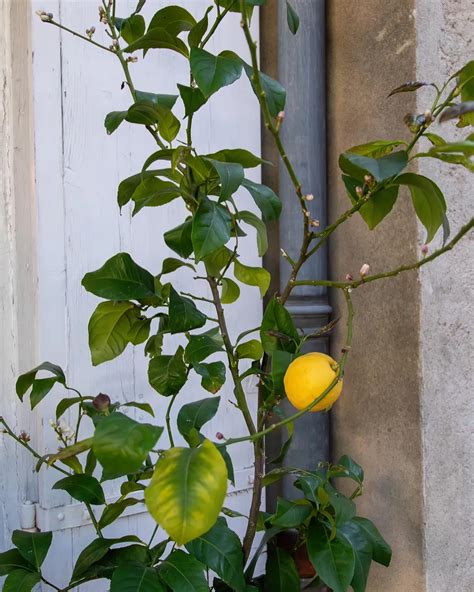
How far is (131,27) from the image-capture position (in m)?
0.94

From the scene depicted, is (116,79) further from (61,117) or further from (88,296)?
(88,296)

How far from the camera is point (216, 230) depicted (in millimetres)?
796

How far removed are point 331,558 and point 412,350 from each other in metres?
0.51

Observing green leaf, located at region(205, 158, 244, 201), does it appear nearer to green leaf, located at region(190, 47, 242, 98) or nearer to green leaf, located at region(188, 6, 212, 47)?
green leaf, located at region(190, 47, 242, 98)

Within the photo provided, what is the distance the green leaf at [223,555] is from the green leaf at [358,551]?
0.15 metres

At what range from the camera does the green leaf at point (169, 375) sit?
3.12ft

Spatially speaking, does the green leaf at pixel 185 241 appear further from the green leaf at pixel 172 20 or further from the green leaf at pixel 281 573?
the green leaf at pixel 281 573

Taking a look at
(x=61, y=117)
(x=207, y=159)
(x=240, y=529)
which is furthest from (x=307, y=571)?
(x=61, y=117)

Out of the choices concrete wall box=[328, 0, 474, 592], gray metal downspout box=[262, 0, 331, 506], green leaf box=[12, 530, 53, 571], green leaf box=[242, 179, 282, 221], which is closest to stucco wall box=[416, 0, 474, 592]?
concrete wall box=[328, 0, 474, 592]

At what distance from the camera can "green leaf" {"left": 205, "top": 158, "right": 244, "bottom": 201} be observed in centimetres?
75

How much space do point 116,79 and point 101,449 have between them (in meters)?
Result: 0.92

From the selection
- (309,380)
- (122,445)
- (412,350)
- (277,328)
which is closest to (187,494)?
(122,445)

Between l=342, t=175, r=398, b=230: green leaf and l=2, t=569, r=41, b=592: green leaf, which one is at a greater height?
l=342, t=175, r=398, b=230: green leaf

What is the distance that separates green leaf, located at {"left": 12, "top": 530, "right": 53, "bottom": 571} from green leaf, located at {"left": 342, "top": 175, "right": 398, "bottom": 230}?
2.11 ft
